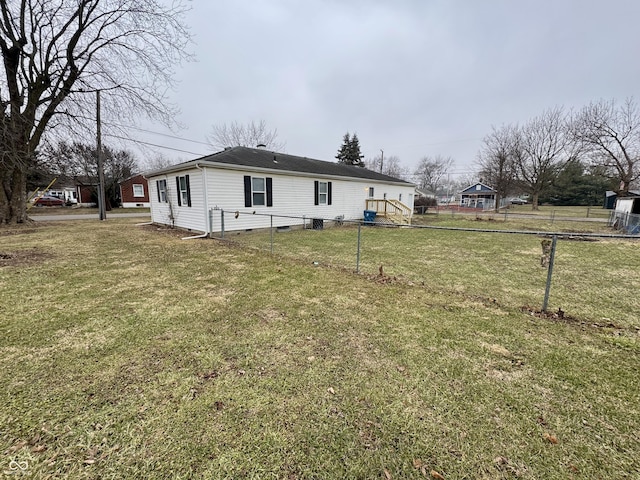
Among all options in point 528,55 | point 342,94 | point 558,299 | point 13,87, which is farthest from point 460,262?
point 342,94

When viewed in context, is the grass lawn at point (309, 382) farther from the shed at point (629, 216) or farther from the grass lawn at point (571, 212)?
the grass lawn at point (571, 212)

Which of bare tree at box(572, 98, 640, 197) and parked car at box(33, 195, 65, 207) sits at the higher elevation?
bare tree at box(572, 98, 640, 197)

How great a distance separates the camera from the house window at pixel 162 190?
42.3 ft

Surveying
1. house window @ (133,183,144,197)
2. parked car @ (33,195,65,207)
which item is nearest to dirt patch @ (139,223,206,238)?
house window @ (133,183,144,197)

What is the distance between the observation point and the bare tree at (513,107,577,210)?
2758 centimetres

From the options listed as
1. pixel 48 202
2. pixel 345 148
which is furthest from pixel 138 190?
pixel 345 148

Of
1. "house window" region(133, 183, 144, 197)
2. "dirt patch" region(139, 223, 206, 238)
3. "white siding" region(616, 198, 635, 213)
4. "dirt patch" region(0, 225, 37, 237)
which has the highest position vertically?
"house window" region(133, 183, 144, 197)

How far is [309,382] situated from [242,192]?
31.8 ft

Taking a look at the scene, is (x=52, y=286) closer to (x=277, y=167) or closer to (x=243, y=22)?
(x=277, y=167)

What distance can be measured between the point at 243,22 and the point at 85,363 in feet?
46.1

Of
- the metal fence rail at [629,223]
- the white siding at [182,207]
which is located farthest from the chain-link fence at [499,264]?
the metal fence rail at [629,223]

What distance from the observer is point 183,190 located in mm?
11445

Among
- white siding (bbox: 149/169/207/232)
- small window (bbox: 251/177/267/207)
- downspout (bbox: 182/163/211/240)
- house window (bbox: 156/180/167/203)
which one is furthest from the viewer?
house window (bbox: 156/180/167/203)

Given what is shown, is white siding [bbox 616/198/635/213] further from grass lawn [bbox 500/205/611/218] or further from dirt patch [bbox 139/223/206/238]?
dirt patch [bbox 139/223/206/238]
